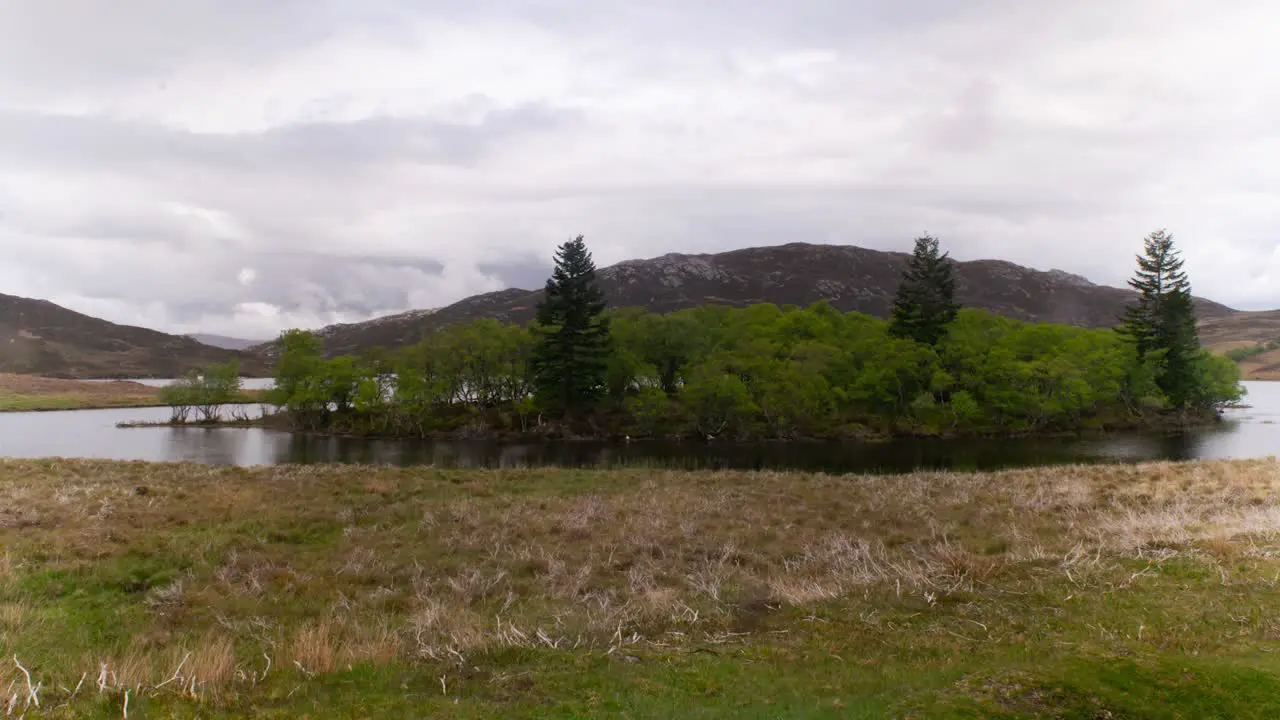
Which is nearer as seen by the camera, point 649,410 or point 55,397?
point 649,410

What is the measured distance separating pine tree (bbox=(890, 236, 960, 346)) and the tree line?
191 mm

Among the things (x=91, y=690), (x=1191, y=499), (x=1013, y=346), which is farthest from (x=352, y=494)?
(x=1013, y=346)

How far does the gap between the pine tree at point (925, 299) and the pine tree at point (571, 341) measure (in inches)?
1503

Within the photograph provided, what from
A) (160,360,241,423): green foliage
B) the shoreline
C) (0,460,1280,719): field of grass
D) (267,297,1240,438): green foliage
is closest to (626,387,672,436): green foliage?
(267,297,1240,438): green foliage

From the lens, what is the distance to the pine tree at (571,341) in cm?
7681

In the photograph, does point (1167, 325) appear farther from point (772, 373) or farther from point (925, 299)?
point (772, 373)

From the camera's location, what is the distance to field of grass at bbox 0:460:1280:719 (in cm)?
646

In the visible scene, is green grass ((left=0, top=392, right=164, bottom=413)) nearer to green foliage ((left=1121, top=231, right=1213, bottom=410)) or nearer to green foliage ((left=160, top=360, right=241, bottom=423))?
green foliage ((left=160, top=360, right=241, bottom=423))

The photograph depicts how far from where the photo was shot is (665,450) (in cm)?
6088

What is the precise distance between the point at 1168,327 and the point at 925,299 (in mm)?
31449

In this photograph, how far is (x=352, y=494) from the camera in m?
23.9

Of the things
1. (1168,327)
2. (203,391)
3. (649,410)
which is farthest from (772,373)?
(203,391)

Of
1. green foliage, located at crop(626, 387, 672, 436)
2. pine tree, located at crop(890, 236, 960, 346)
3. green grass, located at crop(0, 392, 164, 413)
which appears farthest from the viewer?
green grass, located at crop(0, 392, 164, 413)

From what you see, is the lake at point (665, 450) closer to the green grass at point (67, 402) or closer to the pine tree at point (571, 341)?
the pine tree at point (571, 341)
